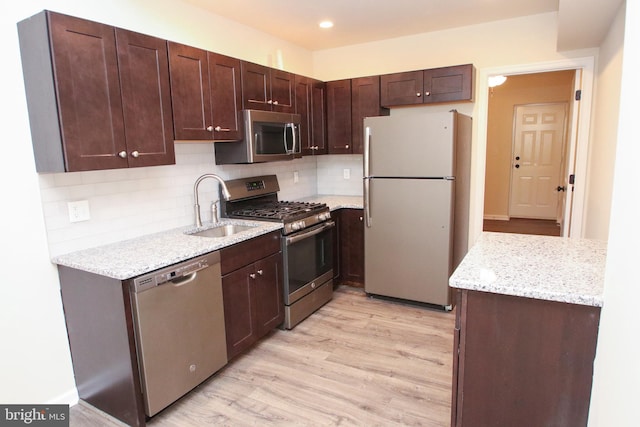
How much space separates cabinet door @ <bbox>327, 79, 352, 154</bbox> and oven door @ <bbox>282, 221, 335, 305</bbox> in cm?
95

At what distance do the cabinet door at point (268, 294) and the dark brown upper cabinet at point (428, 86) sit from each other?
201cm

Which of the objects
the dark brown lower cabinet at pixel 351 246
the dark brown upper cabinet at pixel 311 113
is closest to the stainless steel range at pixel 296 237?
the dark brown lower cabinet at pixel 351 246

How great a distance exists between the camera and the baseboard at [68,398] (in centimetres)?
219

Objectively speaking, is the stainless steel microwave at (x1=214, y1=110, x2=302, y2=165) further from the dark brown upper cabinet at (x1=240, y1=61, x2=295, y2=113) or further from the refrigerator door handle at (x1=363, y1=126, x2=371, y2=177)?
the refrigerator door handle at (x1=363, y1=126, x2=371, y2=177)

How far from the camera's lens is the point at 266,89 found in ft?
10.5

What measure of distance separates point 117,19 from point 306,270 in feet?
7.39

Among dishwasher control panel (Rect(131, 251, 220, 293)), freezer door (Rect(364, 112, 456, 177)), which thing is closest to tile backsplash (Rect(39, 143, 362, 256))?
dishwasher control panel (Rect(131, 251, 220, 293))

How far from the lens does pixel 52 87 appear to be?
1855 millimetres

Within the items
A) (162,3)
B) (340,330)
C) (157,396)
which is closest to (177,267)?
(157,396)

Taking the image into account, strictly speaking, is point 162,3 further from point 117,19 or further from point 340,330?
point 340,330

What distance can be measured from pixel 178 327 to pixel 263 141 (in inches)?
62.8

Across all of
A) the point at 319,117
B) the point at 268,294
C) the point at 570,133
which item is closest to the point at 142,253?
the point at 268,294

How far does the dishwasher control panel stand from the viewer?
6.27 feet

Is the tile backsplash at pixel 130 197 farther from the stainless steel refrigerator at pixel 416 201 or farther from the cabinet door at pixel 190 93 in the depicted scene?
the stainless steel refrigerator at pixel 416 201
